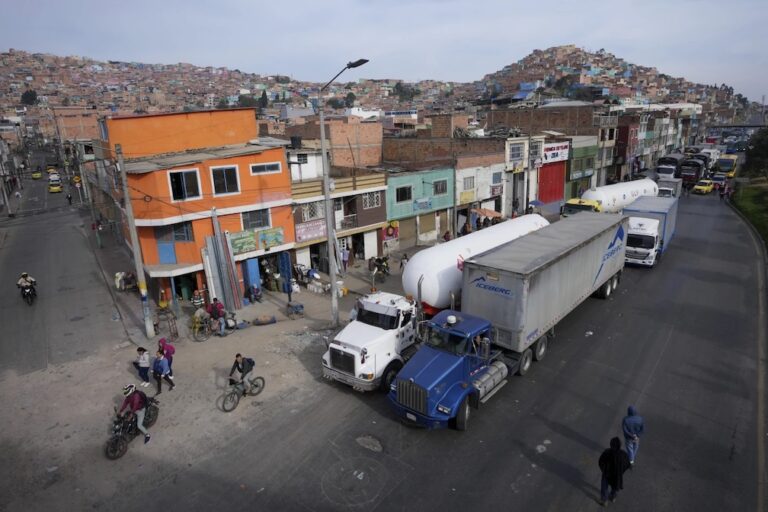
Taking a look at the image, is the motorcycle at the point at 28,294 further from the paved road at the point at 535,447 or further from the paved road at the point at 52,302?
the paved road at the point at 535,447

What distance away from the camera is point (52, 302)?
22.2m

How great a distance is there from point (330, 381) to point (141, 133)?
52.2ft

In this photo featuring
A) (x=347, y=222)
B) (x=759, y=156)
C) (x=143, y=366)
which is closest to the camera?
(x=143, y=366)

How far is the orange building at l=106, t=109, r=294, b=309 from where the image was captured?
19.9 meters

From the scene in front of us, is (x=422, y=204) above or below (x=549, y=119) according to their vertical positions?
below

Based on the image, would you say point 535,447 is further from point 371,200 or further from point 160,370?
point 371,200

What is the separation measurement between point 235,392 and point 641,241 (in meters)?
21.9

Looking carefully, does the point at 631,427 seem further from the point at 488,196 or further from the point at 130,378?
the point at 488,196

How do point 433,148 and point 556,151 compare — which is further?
point 556,151

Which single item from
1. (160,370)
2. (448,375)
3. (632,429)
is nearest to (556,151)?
(448,375)

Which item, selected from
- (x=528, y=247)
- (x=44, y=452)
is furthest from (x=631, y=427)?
(x=44, y=452)

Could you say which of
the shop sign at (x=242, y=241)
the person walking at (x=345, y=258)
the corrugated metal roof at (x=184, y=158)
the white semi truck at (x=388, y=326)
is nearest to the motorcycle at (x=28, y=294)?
the corrugated metal roof at (x=184, y=158)

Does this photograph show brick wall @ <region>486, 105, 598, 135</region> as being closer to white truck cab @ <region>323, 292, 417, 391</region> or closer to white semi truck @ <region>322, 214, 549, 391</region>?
white semi truck @ <region>322, 214, 549, 391</region>

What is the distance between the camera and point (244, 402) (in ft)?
45.1
